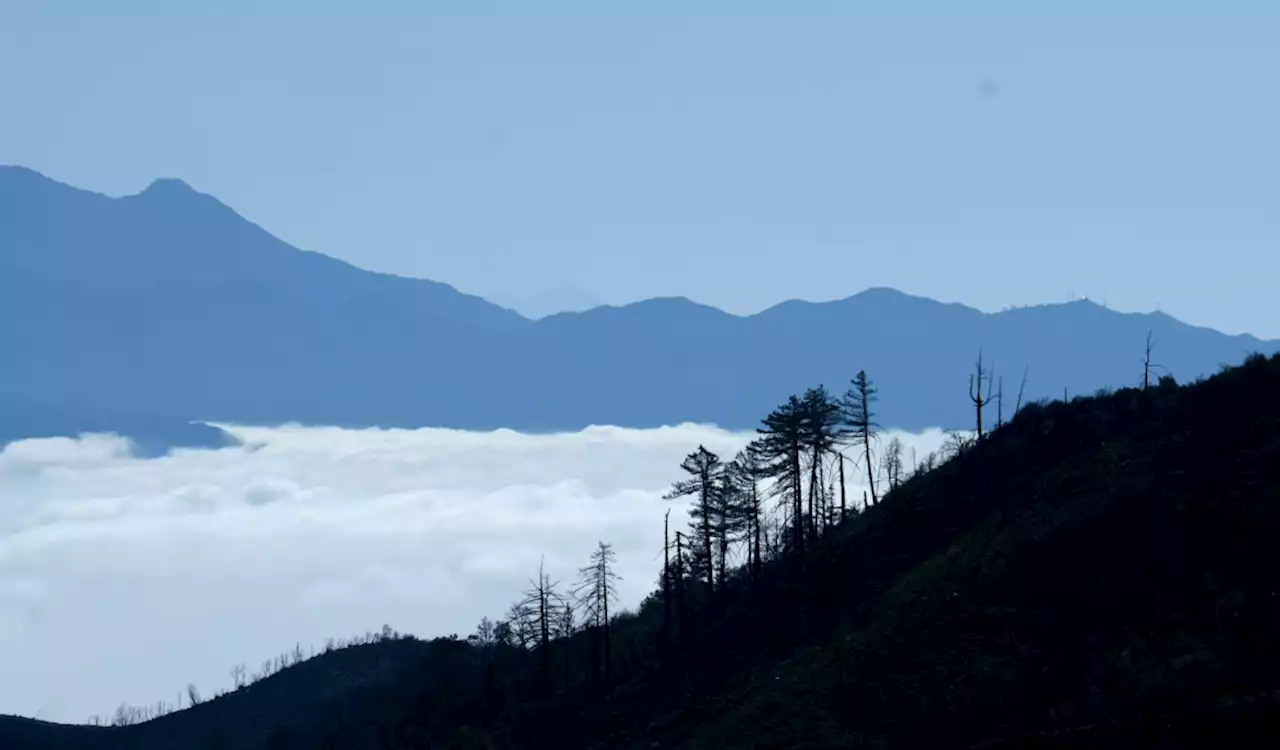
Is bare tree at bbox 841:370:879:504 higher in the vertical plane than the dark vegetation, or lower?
higher

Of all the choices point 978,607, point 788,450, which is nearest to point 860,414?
point 788,450

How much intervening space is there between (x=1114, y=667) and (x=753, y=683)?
66.2 ft

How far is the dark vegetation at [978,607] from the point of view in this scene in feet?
133

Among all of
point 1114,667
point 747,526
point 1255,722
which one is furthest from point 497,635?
point 1255,722

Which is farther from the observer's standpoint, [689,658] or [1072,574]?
[689,658]

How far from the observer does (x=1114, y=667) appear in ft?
136

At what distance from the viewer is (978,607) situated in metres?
52.5

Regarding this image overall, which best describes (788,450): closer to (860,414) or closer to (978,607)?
(860,414)

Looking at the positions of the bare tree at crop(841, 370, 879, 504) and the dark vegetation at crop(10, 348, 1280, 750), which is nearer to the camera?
the dark vegetation at crop(10, 348, 1280, 750)

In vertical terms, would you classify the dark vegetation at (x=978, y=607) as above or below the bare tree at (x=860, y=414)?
below

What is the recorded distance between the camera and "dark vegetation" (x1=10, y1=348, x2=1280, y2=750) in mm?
40531

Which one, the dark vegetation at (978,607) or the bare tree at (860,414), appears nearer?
the dark vegetation at (978,607)

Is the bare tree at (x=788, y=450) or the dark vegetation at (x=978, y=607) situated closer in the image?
the dark vegetation at (x=978, y=607)

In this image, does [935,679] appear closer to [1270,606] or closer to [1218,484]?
[1270,606]
